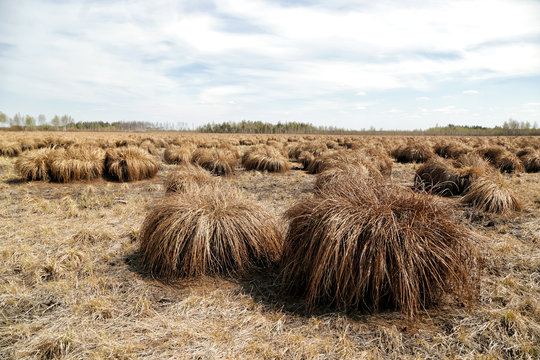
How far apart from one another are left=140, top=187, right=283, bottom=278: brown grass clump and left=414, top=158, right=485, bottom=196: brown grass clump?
5.33m

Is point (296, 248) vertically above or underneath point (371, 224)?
underneath

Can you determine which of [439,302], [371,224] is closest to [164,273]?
[371,224]

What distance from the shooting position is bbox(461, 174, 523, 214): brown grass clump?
242 inches

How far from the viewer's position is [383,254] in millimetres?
2723

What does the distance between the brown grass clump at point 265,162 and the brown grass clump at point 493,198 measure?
679cm

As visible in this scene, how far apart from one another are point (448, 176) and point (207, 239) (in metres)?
7.56

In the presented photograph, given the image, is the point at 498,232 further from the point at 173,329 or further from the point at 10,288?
the point at 10,288

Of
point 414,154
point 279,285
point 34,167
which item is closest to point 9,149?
point 34,167

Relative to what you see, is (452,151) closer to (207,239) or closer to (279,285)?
(279,285)

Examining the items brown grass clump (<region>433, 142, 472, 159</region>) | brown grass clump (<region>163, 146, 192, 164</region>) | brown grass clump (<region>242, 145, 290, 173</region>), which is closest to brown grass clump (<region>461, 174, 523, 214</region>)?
brown grass clump (<region>242, 145, 290, 173</region>)

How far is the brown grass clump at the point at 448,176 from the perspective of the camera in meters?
7.86

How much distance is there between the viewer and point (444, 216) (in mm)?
3104

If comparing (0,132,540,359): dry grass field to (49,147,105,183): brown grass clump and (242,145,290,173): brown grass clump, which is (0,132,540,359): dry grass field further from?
(242,145,290,173): brown grass clump

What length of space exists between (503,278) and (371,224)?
2.05 meters
